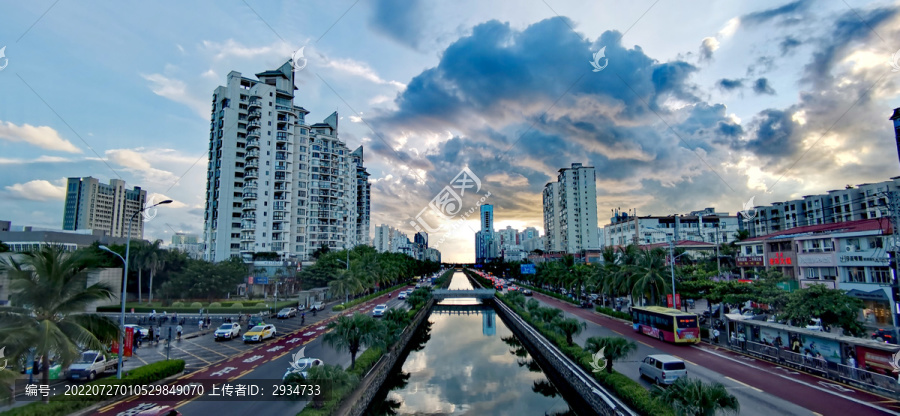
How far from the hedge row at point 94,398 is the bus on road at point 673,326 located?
35.8 m

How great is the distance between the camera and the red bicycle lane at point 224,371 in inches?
770

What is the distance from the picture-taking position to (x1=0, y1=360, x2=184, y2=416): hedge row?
52.2 feet

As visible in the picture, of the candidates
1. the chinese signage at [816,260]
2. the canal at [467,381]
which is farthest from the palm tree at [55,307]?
the chinese signage at [816,260]

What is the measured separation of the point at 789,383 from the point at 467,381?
827 inches

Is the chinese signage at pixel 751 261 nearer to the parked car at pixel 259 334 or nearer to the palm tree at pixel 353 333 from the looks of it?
the palm tree at pixel 353 333

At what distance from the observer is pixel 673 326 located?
35.4m

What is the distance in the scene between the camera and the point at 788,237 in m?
55.3

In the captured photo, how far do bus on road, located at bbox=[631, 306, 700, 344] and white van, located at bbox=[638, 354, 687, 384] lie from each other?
39.2ft

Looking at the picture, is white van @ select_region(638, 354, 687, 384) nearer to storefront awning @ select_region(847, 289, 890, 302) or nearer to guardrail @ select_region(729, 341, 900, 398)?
guardrail @ select_region(729, 341, 900, 398)

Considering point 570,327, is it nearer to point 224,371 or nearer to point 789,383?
point 789,383

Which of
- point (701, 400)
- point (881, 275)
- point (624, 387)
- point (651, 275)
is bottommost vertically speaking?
point (624, 387)

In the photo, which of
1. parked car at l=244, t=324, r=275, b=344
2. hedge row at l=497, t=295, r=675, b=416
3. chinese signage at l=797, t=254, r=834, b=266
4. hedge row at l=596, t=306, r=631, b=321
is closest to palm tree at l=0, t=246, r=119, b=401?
parked car at l=244, t=324, r=275, b=344

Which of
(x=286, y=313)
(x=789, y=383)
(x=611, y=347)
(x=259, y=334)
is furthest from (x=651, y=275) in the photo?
(x=286, y=313)

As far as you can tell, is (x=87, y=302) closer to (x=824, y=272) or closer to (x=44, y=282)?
(x=44, y=282)
